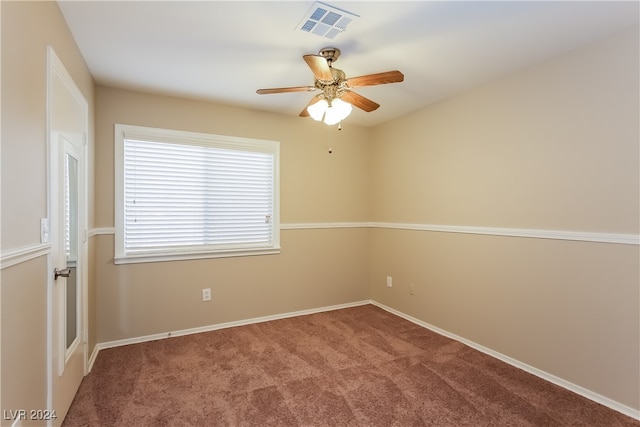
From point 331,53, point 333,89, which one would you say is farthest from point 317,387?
point 331,53

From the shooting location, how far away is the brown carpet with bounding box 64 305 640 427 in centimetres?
199

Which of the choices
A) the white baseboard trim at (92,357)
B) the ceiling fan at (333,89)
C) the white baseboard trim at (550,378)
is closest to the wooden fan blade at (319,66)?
the ceiling fan at (333,89)

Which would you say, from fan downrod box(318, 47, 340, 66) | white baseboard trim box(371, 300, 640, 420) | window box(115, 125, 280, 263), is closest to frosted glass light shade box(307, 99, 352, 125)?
fan downrod box(318, 47, 340, 66)

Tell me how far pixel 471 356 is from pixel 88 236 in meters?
3.40

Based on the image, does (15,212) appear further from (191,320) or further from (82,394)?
(191,320)

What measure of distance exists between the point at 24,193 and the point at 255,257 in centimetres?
242

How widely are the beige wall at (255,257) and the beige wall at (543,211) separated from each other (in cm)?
96

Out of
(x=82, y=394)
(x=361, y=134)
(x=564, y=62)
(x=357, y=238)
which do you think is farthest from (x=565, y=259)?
(x=82, y=394)

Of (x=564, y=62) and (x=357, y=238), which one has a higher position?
(x=564, y=62)

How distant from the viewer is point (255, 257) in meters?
3.67

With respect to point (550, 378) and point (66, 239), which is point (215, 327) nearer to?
point (66, 239)

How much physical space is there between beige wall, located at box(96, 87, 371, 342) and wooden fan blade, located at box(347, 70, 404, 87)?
1.79m

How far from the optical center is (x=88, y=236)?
2539mm

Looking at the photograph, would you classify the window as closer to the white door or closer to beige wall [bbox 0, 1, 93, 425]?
the white door
